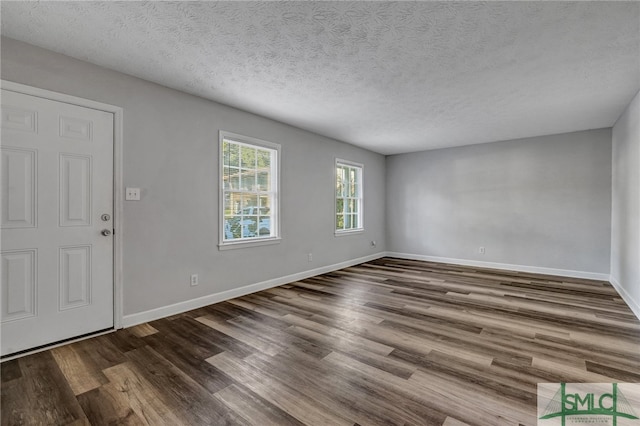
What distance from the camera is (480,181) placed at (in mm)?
5824

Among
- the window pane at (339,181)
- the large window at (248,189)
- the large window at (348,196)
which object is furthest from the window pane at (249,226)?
the window pane at (339,181)

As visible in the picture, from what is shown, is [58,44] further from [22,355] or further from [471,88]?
[471,88]

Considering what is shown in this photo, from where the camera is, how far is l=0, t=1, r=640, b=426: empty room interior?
6.07ft

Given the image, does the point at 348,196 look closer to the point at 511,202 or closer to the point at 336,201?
the point at 336,201

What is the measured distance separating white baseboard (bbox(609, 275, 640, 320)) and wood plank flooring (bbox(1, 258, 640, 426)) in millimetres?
123

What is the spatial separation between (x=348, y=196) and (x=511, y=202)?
3.08 metres

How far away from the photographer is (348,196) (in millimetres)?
6070

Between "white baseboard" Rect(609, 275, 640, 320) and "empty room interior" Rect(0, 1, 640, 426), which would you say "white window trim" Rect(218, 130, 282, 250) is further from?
"white baseboard" Rect(609, 275, 640, 320)

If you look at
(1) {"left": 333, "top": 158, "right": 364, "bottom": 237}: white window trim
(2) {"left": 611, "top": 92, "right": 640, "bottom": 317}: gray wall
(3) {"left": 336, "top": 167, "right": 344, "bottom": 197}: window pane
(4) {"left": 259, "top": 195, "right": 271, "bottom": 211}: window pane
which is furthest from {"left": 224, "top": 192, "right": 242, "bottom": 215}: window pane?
(2) {"left": 611, "top": 92, "right": 640, "bottom": 317}: gray wall

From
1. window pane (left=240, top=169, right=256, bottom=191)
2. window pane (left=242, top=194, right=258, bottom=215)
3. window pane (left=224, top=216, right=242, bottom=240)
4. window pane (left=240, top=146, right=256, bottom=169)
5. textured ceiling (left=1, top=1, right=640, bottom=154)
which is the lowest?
window pane (left=224, top=216, right=242, bottom=240)

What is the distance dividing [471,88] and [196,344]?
3706mm

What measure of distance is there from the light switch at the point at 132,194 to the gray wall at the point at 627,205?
5259 millimetres

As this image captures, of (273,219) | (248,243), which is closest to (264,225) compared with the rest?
(273,219)

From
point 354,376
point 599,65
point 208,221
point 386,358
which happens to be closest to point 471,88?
point 599,65
